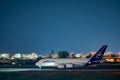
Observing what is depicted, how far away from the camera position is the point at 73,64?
89.7 m

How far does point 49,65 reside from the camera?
94.4 metres

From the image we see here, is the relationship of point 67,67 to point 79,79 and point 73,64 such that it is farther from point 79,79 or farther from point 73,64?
point 79,79

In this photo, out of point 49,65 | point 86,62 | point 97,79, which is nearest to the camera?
point 97,79

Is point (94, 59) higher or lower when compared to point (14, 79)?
higher

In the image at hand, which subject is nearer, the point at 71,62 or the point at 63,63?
the point at 71,62

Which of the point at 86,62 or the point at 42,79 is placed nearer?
the point at 42,79

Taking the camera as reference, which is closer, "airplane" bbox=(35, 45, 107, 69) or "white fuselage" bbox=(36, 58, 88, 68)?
"airplane" bbox=(35, 45, 107, 69)

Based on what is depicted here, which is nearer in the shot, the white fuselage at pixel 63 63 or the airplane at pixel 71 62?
the airplane at pixel 71 62

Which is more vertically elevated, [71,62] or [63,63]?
[71,62]

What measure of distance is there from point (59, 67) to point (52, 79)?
4040cm

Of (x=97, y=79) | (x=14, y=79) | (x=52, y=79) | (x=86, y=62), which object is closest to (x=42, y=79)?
(x=52, y=79)

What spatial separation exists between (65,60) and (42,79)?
4090 cm

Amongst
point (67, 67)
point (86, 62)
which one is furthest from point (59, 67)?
point (86, 62)

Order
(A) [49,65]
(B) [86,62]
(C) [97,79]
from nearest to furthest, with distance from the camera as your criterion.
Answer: (C) [97,79] → (B) [86,62] → (A) [49,65]
